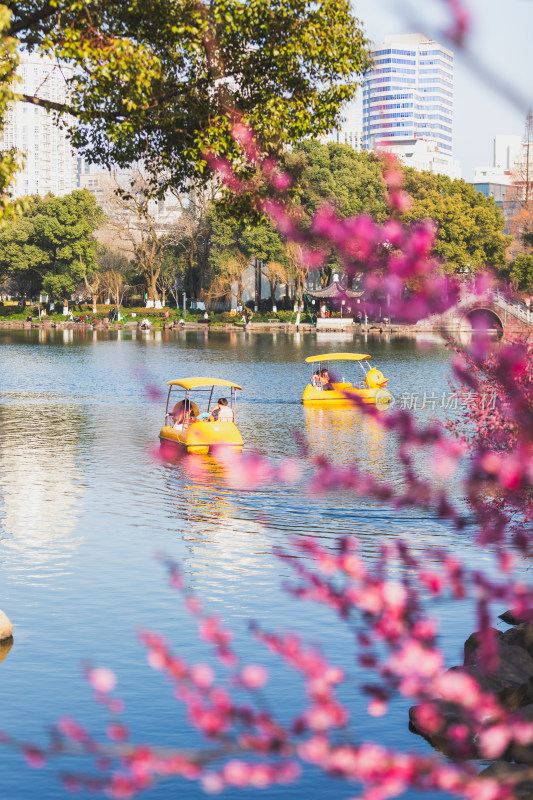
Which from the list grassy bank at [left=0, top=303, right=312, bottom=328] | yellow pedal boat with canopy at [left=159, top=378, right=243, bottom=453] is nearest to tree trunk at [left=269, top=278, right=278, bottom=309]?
grassy bank at [left=0, top=303, right=312, bottom=328]

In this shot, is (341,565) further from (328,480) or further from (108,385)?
(108,385)

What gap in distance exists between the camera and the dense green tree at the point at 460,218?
359ft

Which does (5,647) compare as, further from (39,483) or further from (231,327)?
(231,327)

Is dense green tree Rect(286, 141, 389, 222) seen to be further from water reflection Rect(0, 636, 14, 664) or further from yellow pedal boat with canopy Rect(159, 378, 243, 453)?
water reflection Rect(0, 636, 14, 664)

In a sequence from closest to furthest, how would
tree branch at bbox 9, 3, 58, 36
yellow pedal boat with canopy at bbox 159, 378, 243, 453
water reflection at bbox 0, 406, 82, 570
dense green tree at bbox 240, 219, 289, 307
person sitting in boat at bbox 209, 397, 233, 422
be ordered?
tree branch at bbox 9, 3, 58, 36
water reflection at bbox 0, 406, 82, 570
yellow pedal boat with canopy at bbox 159, 378, 243, 453
person sitting in boat at bbox 209, 397, 233, 422
dense green tree at bbox 240, 219, 289, 307

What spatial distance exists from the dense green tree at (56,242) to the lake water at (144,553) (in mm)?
79248

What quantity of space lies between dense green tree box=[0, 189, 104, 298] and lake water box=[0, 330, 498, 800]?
79248 millimetres

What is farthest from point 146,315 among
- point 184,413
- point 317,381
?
point 184,413

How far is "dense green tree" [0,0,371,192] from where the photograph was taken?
556 inches

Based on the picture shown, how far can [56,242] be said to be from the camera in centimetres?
12062

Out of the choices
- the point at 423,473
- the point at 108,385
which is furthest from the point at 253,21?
the point at 108,385

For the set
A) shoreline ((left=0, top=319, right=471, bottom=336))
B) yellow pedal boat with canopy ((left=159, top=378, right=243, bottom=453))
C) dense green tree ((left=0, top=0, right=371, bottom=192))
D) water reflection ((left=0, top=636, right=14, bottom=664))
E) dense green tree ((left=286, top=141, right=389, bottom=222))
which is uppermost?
dense green tree ((left=286, top=141, right=389, bottom=222))

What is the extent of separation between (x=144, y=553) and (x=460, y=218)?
314 ft

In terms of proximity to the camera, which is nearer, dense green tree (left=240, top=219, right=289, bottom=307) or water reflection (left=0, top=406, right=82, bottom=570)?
water reflection (left=0, top=406, right=82, bottom=570)
